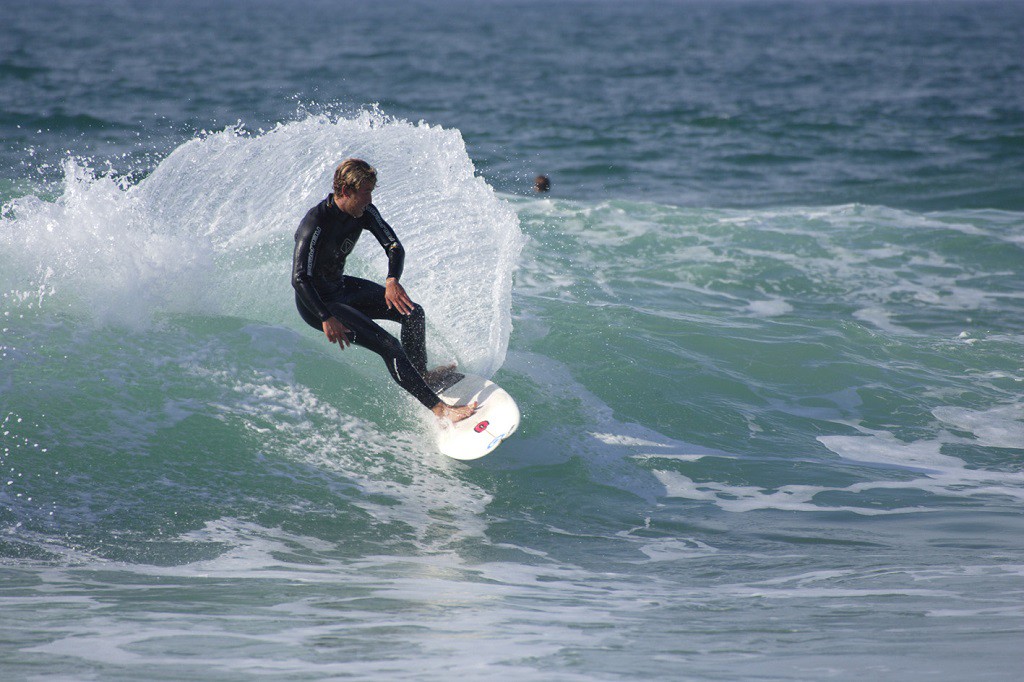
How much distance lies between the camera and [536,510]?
627cm

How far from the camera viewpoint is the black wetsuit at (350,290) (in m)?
6.00

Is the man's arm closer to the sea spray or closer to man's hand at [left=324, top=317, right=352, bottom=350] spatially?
man's hand at [left=324, top=317, right=352, bottom=350]

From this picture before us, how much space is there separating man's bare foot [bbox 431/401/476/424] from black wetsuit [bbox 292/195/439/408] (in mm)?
51

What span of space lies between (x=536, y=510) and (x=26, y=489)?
3000 millimetres

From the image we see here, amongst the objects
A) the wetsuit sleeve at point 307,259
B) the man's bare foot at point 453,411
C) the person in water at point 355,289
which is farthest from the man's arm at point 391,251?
the man's bare foot at point 453,411

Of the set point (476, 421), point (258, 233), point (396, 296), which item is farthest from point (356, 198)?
point (258, 233)

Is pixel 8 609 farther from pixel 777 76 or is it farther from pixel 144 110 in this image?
pixel 777 76

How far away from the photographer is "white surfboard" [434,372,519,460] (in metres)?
6.54

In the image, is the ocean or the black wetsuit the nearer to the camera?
the ocean

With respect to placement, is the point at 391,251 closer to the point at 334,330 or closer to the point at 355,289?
the point at 355,289

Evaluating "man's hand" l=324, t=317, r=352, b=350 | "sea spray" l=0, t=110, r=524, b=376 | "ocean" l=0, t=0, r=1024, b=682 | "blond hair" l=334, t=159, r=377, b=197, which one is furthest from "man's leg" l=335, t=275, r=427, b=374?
"sea spray" l=0, t=110, r=524, b=376

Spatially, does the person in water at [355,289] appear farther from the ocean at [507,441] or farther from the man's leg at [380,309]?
the ocean at [507,441]

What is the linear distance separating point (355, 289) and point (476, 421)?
3.82ft

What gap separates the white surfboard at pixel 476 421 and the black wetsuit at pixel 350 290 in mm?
377
